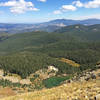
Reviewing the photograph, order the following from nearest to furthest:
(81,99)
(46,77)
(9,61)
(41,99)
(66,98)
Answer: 1. (81,99)
2. (66,98)
3. (41,99)
4. (46,77)
5. (9,61)

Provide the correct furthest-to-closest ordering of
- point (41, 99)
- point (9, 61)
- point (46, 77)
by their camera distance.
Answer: point (9, 61) → point (46, 77) → point (41, 99)

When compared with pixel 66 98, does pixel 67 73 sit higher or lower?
lower

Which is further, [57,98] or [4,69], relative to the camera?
[4,69]

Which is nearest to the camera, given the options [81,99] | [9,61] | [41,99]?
[81,99]

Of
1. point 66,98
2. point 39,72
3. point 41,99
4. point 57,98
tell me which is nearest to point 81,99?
point 66,98

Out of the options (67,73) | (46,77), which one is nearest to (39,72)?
(46,77)

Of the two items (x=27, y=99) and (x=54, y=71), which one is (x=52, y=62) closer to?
(x=54, y=71)

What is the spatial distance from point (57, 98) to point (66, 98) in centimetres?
183

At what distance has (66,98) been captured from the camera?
22078 mm

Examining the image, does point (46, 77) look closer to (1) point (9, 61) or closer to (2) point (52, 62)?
(2) point (52, 62)

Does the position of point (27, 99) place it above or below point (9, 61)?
above

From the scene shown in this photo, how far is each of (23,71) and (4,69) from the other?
2439 centimetres

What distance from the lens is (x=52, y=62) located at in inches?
7293

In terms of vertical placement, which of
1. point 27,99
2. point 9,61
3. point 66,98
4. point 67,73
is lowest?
point 67,73
